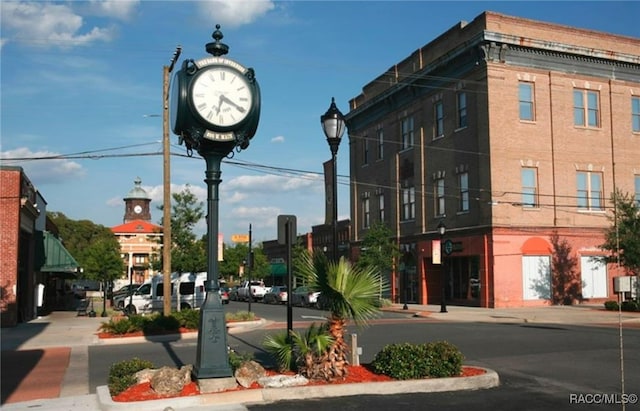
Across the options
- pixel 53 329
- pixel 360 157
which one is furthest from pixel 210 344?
pixel 360 157

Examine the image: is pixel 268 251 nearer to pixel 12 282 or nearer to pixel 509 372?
pixel 12 282

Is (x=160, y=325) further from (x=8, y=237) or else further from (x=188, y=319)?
(x=8, y=237)

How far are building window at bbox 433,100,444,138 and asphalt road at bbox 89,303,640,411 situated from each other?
57.0 ft

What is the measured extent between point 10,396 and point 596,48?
36.2m

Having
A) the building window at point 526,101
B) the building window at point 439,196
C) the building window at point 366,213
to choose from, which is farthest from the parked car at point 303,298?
the building window at point 526,101

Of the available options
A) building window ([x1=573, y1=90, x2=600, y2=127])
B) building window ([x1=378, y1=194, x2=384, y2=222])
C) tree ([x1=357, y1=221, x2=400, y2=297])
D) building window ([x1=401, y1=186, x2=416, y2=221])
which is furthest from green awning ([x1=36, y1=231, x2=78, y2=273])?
building window ([x1=573, y1=90, x2=600, y2=127])

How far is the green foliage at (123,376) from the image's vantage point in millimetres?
9375

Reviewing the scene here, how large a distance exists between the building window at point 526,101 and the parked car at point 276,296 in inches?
832

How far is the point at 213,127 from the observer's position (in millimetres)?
9734

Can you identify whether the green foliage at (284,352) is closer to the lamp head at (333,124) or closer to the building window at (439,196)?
the lamp head at (333,124)

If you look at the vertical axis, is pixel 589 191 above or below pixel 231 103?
above

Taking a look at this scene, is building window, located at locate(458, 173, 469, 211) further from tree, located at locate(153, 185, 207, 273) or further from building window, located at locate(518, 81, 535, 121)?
tree, located at locate(153, 185, 207, 273)

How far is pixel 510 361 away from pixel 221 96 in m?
8.19

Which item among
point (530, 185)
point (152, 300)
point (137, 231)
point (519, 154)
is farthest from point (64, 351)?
point (137, 231)
